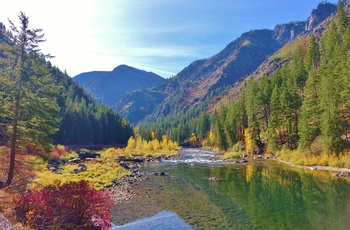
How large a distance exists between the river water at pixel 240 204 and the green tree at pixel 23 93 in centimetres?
1044

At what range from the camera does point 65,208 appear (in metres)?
16.2

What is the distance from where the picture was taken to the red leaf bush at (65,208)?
15.4 m

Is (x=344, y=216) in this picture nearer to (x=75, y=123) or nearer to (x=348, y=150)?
(x=348, y=150)

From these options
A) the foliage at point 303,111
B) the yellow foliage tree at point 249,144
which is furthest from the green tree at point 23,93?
the yellow foliage tree at point 249,144

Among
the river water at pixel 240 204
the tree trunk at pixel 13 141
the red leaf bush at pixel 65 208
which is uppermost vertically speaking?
the tree trunk at pixel 13 141

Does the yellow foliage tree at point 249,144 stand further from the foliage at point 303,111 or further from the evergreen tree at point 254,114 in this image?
the evergreen tree at point 254,114

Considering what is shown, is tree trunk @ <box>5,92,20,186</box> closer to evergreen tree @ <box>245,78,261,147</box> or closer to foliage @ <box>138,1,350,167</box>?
foliage @ <box>138,1,350,167</box>

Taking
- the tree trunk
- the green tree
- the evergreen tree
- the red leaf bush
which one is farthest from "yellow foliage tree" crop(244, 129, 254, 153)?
the red leaf bush

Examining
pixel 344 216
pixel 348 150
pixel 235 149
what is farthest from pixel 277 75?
pixel 344 216

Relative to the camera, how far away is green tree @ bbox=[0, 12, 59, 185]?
23.7m

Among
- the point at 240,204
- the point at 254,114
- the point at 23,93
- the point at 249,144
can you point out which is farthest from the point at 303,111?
the point at 23,93

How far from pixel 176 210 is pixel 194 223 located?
3.96m

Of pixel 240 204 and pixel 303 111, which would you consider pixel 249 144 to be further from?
pixel 240 204

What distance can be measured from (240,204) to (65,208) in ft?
53.8
